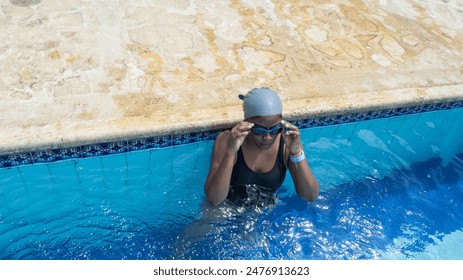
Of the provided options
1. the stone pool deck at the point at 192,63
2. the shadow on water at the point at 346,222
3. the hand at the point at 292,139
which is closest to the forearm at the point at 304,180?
the hand at the point at 292,139

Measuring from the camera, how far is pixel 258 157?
13.0ft

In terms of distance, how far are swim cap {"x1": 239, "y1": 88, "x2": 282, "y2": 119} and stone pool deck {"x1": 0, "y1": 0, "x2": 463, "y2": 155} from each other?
992 millimetres

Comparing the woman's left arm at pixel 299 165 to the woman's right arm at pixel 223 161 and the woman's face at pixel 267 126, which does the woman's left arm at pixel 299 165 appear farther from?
the woman's right arm at pixel 223 161

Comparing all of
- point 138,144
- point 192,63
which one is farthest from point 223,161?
point 192,63

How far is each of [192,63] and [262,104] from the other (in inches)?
77.8

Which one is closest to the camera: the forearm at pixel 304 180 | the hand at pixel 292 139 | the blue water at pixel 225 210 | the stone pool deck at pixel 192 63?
the hand at pixel 292 139

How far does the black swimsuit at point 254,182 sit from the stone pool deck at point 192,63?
0.81m

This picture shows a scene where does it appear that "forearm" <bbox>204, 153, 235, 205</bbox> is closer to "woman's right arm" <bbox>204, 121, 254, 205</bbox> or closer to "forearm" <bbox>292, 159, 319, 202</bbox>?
"woman's right arm" <bbox>204, 121, 254, 205</bbox>

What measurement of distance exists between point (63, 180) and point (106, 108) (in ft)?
2.75

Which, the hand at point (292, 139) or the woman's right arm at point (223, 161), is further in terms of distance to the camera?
the hand at point (292, 139)

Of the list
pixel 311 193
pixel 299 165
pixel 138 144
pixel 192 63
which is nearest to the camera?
pixel 299 165

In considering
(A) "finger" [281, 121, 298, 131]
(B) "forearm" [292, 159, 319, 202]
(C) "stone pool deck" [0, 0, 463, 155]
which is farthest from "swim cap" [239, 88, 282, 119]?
(C) "stone pool deck" [0, 0, 463, 155]

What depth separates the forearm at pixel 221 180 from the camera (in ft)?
12.3

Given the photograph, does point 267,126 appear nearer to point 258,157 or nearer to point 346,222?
point 258,157
